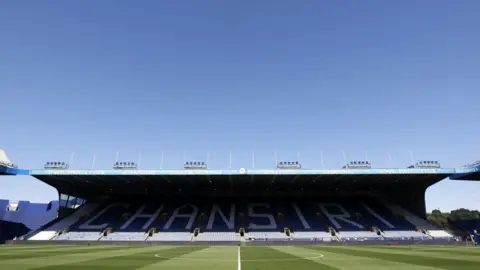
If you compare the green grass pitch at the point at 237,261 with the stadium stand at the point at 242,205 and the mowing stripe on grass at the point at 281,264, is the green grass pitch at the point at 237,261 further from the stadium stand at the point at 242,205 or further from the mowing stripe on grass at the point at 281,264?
the stadium stand at the point at 242,205

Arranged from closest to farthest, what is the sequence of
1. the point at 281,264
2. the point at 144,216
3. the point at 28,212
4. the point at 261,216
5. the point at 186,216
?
the point at 281,264, the point at 261,216, the point at 186,216, the point at 144,216, the point at 28,212

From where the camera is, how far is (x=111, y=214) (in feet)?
219

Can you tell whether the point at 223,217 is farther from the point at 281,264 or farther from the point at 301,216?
the point at 281,264

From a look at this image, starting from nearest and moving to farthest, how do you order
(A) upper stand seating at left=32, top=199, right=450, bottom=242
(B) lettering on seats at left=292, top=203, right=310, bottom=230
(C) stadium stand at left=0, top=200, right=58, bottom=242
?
(A) upper stand seating at left=32, top=199, right=450, bottom=242
(B) lettering on seats at left=292, top=203, right=310, bottom=230
(C) stadium stand at left=0, top=200, right=58, bottom=242

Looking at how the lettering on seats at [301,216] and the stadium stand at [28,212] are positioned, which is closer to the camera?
the lettering on seats at [301,216]

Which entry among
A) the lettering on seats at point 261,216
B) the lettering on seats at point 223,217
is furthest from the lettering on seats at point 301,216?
the lettering on seats at point 223,217

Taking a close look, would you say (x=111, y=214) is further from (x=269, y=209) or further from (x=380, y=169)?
(x=380, y=169)

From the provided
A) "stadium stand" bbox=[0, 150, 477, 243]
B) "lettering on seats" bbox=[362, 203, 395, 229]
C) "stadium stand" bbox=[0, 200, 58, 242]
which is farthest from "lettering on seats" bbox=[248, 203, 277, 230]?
"stadium stand" bbox=[0, 200, 58, 242]

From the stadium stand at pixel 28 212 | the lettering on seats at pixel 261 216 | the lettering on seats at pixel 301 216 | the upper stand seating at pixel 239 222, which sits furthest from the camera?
the stadium stand at pixel 28 212

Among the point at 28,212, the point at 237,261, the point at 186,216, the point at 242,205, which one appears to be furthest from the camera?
the point at 28,212

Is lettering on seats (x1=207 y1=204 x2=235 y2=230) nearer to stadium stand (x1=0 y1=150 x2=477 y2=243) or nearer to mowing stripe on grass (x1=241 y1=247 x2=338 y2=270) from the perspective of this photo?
stadium stand (x1=0 y1=150 x2=477 y2=243)

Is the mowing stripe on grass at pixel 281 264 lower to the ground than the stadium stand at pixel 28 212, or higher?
lower

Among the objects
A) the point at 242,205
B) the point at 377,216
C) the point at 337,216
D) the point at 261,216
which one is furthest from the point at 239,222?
the point at 377,216

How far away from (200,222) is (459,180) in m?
50.4
